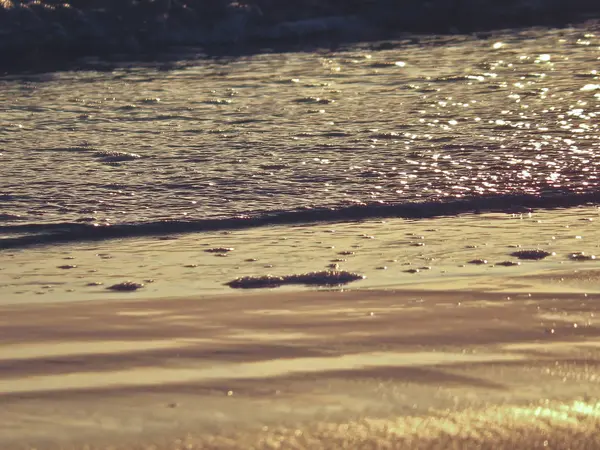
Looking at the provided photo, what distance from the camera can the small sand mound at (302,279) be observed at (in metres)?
3.83

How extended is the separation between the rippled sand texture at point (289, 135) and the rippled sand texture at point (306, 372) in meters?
1.52

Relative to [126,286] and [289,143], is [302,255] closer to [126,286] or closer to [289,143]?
[126,286]

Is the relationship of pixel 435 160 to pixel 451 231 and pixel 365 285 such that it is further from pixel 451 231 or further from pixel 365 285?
pixel 365 285

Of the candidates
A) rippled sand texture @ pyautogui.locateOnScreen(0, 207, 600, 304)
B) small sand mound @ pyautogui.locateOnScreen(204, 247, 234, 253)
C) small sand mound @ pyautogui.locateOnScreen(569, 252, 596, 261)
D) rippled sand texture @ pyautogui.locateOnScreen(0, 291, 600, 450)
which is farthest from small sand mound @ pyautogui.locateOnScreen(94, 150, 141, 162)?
small sand mound @ pyautogui.locateOnScreen(569, 252, 596, 261)

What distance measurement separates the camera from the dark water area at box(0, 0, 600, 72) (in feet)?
37.1

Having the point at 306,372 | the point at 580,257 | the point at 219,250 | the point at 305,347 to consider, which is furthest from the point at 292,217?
the point at 306,372

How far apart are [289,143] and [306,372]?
3482 mm

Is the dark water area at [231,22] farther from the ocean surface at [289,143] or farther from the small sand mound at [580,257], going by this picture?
the small sand mound at [580,257]

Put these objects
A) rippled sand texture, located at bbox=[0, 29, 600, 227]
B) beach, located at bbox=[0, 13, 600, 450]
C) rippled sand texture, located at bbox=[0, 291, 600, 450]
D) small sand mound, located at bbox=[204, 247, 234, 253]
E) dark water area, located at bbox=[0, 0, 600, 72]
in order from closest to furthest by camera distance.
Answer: rippled sand texture, located at bbox=[0, 291, 600, 450]
beach, located at bbox=[0, 13, 600, 450]
small sand mound, located at bbox=[204, 247, 234, 253]
rippled sand texture, located at bbox=[0, 29, 600, 227]
dark water area, located at bbox=[0, 0, 600, 72]

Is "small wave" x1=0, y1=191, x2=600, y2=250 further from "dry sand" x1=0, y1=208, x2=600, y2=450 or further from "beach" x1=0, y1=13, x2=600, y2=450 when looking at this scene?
"dry sand" x1=0, y1=208, x2=600, y2=450

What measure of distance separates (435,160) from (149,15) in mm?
7615

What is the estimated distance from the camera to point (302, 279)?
3.88 m

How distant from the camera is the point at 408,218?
487 centimetres

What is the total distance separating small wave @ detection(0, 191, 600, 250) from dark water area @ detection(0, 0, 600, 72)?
5910 mm
